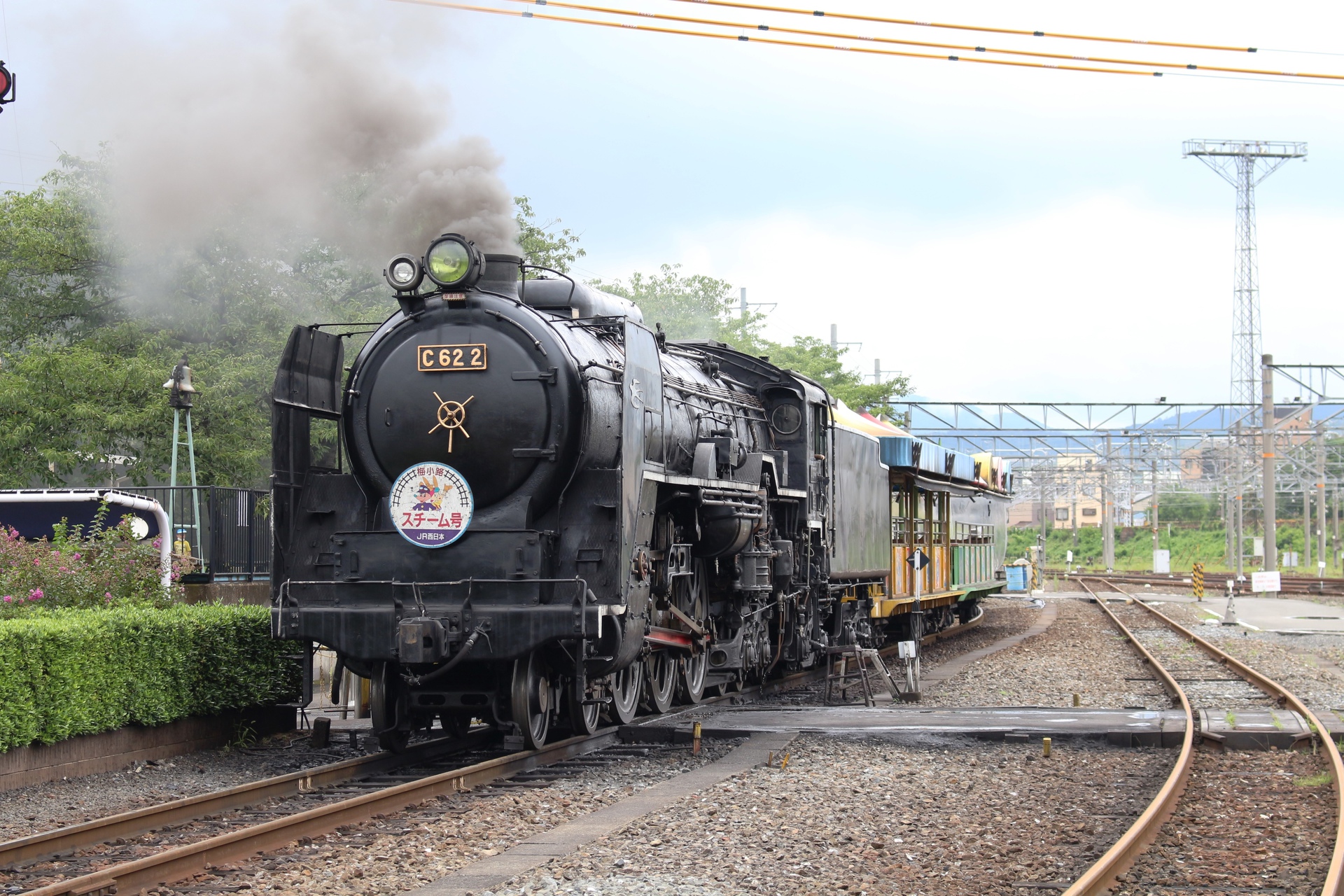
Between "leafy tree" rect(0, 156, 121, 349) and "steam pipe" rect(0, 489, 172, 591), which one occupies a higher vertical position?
"leafy tree" rect(0, 156, 121, 349)

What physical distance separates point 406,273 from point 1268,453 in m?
31.7

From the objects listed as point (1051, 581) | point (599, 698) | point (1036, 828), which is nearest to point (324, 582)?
point (599, 698)

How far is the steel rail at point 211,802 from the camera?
6.20 m

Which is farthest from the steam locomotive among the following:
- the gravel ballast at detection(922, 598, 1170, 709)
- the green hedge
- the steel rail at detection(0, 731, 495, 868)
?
the gravel ballast at detection(922, 598, 1170, 709)

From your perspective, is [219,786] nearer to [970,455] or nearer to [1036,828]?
[1036,828]

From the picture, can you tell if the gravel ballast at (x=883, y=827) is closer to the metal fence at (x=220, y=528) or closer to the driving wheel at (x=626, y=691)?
the driving wheel at (x=626, y=691)

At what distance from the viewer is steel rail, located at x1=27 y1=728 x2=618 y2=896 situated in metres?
5.42

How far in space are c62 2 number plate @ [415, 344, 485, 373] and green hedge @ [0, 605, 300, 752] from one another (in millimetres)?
2855

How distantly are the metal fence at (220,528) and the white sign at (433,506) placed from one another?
579 centimetres

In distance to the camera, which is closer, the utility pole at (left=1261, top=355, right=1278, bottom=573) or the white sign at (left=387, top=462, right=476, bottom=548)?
the white sign at (left=387, top=462, right=476, bottom=548)

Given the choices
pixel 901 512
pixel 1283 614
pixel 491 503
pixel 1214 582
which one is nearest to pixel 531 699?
pixel 491 503

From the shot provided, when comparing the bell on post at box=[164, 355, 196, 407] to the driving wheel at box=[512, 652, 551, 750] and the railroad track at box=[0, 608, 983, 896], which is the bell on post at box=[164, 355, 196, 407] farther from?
the driving wheel at box=[512, 652, 551, 750]

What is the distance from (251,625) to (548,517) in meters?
3.00

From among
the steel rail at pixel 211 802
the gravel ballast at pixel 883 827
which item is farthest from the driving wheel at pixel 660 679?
the gravel ballast at pixel 883 827
